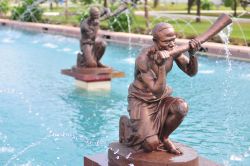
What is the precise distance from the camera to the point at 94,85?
36.0 feet

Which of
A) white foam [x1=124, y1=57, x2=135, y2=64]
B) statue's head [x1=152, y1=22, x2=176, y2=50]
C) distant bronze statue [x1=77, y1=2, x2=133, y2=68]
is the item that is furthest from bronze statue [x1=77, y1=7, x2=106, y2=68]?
statue's head [x1=152, y1=22, x2=176, y2=50]

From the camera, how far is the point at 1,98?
1015 centimetres

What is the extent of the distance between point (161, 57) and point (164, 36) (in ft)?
0.83

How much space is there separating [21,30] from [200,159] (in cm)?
2056

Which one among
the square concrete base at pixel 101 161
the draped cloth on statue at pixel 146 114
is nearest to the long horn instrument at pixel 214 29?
the draped cloth on statue at pixel 146 114

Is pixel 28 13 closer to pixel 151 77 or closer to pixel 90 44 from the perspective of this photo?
pixel 90 44

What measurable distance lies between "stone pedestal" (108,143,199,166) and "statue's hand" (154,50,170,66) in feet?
2.92

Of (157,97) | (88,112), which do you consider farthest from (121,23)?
(157,97)

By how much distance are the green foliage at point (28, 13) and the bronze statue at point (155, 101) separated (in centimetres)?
2274

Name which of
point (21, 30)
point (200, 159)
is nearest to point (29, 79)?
point (200, 159)

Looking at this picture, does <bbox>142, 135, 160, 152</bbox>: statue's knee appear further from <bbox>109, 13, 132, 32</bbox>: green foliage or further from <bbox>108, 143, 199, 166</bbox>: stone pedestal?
<bbox>109, 13, 132, 32</bbox>: green foliage

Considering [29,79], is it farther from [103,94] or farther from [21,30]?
[21,30]

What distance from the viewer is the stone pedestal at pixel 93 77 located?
1086 centimetres

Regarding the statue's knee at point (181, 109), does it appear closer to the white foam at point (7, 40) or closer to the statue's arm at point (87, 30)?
the statue's arm at point (87, 30)
